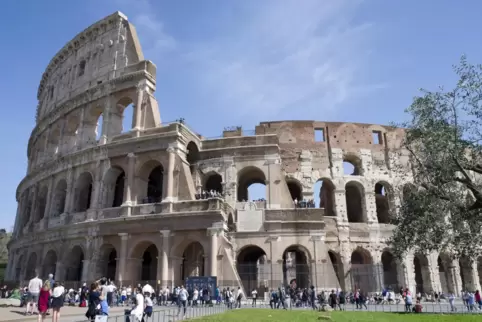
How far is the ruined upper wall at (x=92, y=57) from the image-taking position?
96.8 feet

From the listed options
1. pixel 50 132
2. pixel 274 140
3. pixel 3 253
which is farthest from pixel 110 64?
pixel 3 253

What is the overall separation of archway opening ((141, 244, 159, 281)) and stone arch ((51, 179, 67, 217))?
7.90 metres

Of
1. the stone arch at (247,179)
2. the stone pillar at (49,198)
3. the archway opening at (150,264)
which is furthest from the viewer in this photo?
the stone pillar at (49,198)

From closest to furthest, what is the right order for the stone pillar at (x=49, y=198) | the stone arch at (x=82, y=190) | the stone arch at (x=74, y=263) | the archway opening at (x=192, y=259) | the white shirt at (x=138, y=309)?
A: 1. the white shirt at (x=138, y=309)
2. the archway opening at (x=192, y=259)
3. the stone arch at (x=74, y=263)
4. the stone arch at (x=82, y=190)
5. the stone pillar at (x=49, y=198)

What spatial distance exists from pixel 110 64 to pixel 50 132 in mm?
9047

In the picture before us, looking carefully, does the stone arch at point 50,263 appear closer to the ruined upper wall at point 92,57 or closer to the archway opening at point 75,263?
the archway opening at point 75,263

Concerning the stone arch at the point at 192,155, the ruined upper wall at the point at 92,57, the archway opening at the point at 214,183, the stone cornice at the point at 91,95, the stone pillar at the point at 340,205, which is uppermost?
the ruined upper wall at the point at 92,57

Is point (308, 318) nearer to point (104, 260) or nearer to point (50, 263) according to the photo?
point (104, 260)

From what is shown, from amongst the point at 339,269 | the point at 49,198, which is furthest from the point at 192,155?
the point at 339,269

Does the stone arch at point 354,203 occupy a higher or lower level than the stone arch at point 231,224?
higher

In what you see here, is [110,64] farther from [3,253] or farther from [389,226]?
[3,253]

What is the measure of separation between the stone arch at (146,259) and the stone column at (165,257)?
137 centimetres

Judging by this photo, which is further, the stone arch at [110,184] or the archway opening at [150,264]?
the archway opening at [150,264]

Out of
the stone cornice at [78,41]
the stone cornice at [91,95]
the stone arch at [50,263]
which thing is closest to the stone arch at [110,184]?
the stone cornice at [91,95]
